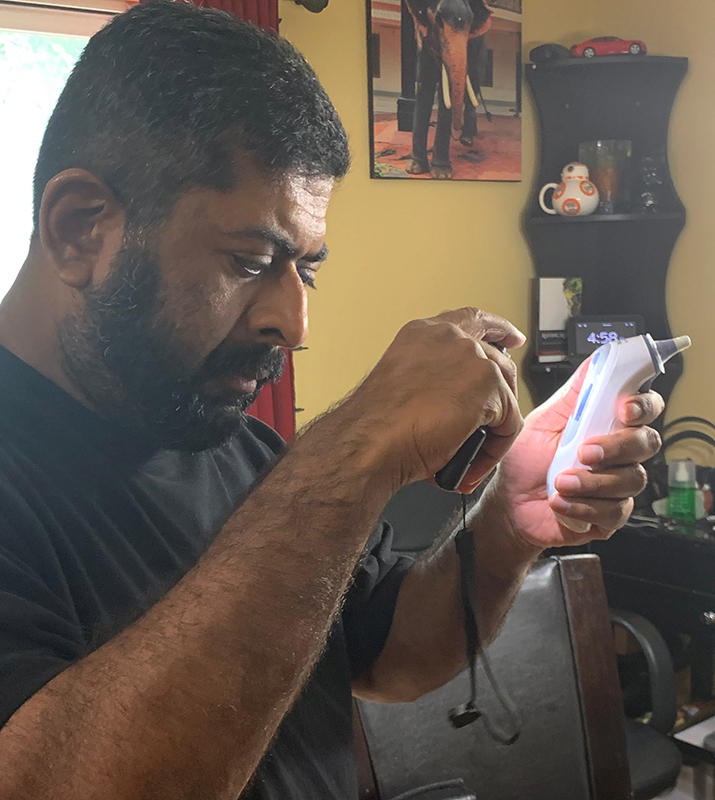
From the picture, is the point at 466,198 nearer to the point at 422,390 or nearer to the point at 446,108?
the point at 446,108

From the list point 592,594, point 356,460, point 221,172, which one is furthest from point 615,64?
point 356,460

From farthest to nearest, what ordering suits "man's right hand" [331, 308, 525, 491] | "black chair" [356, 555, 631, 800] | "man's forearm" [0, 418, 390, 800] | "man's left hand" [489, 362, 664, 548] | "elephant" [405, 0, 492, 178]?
1. "elephant" [405, 0, 492, 178]
2. "black chair" [356, 555, 631, 800]
3. "man's left hand" [489, 362, 664, 548]
4. "man's right hand" [331, 308, 525, 491]
5. "man's forearm" [0, 418, 390, 800]

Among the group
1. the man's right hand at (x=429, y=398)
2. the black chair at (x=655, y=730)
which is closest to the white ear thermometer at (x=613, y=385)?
the man's right hand at (x=429, y=398)

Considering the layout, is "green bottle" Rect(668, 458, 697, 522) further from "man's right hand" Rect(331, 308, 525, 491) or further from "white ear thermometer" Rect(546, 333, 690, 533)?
"man's right hand" Rect(331, 308, 525, 491)

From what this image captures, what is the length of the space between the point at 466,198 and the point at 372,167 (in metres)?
0.39

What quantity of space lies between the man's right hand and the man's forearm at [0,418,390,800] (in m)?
0.04

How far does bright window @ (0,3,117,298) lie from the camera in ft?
6.71

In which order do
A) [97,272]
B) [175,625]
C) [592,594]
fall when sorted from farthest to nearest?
[592,594], [97,272], [175,625]

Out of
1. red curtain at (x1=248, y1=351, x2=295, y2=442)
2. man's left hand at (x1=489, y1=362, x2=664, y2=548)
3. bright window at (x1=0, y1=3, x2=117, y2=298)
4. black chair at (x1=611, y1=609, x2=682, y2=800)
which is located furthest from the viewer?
red curtain at (x1=248, y1=351, x2=295, y2=442)

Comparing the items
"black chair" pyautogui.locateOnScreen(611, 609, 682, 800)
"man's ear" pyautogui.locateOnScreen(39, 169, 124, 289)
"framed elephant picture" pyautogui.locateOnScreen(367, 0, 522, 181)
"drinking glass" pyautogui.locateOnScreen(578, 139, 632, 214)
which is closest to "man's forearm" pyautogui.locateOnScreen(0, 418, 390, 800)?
"man's ear" pyautogui.locateOnScreen(39, 169, 124, 289)

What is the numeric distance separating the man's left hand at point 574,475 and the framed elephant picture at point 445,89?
164 cm

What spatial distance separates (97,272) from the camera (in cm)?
83

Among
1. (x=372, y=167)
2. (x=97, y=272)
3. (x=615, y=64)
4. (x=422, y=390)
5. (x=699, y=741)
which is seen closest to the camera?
(x=422, y=390)

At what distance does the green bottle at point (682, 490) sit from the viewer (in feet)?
8.18
